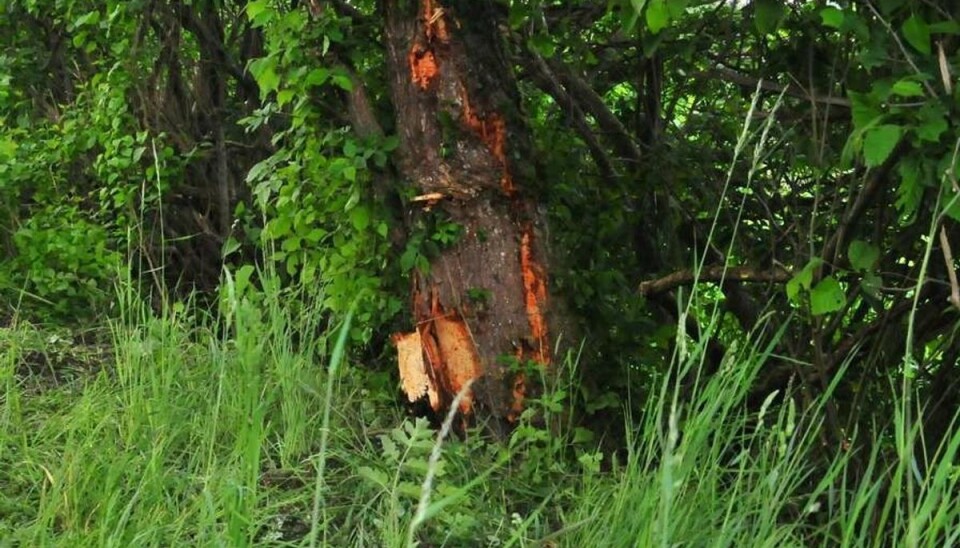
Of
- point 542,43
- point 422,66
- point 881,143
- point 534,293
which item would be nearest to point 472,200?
point 534,293

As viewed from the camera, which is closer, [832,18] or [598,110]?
[832,18]

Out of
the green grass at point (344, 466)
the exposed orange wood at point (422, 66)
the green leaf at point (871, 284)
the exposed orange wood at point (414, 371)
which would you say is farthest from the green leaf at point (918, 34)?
the exposed orange wood at point (414, 371)

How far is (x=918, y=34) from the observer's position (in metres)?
2.96

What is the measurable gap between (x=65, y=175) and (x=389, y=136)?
2536mm

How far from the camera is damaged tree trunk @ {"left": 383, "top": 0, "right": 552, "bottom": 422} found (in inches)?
159

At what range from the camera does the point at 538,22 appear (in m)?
4.31

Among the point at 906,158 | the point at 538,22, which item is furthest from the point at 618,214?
the point at 906,158

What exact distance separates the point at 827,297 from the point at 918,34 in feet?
2.24

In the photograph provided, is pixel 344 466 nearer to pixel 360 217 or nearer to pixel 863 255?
pixel 360 217

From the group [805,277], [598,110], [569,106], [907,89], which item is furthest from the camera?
[598,110]

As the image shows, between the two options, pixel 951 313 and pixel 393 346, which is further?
pixel 393 346

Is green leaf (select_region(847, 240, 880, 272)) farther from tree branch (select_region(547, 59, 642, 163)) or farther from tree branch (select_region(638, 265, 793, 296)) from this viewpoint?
tree branch (select_region(547, 59, 642, 163))

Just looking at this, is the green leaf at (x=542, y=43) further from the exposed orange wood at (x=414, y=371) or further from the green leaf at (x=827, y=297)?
the green leaf at (x=827, y=297)

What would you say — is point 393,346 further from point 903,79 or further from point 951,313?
point 903,79
